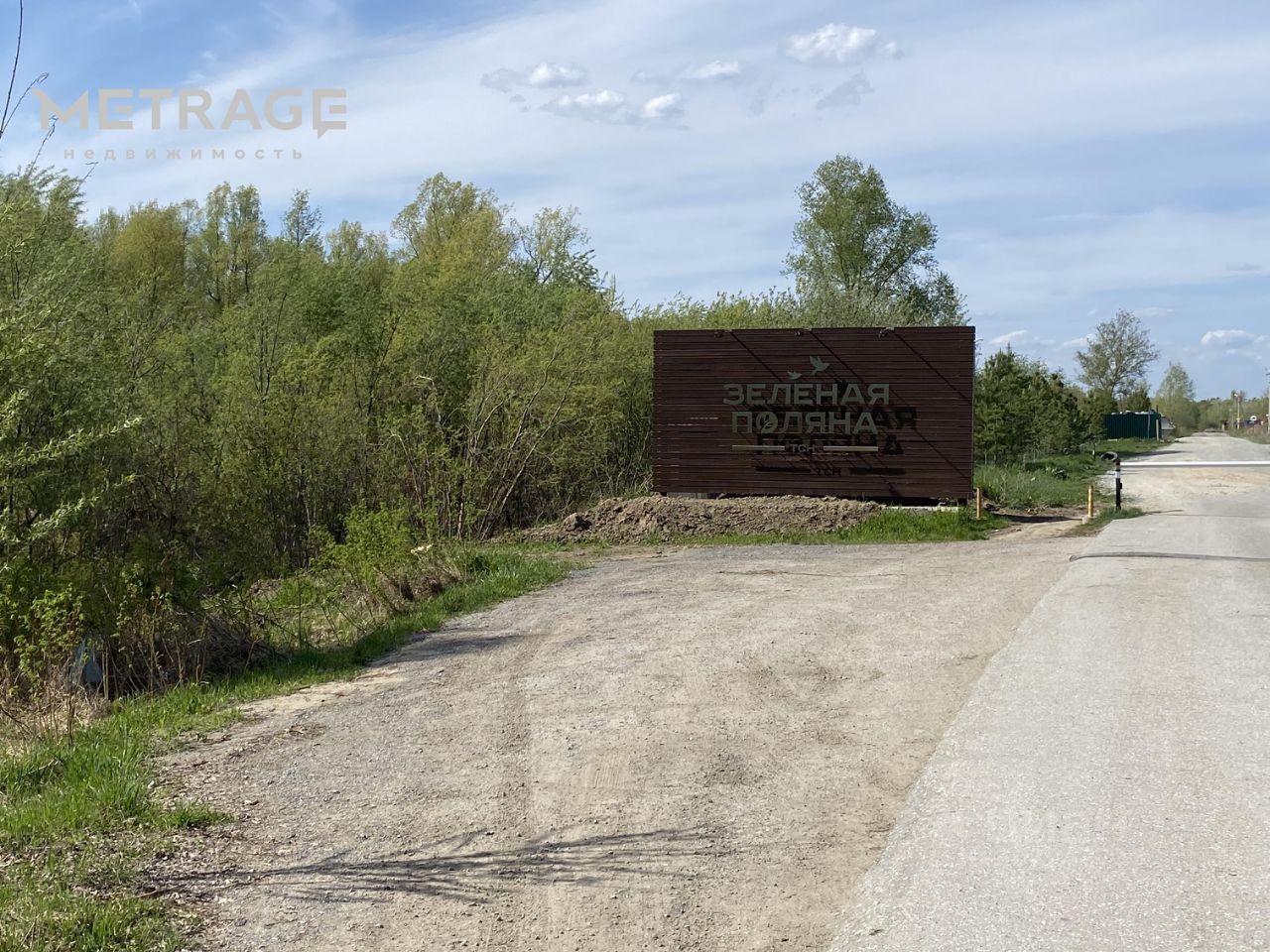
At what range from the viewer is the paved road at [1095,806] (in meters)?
4.48

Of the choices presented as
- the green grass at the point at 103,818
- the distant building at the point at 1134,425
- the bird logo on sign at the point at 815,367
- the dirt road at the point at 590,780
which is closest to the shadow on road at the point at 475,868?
the dirt road at the point at 590,780

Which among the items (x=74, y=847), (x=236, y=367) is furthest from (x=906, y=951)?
(x=236, y=367)

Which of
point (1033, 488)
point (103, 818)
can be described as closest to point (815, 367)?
point (1033, 488)

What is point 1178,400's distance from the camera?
412ft

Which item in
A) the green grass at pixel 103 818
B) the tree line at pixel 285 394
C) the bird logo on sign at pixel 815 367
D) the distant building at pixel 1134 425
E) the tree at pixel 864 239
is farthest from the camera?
the distant building at pixel 1134 425

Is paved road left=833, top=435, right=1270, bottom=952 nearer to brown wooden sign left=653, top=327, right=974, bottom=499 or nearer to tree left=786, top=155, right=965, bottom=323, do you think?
brown wooden sign left=653, top=327, right=974, bottom=499

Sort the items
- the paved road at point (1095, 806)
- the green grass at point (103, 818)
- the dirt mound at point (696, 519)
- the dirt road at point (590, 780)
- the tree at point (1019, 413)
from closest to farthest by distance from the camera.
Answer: the paved road at point (1095, 806), the green grass at point (103, 818), the dirt road at point (590, 780), the dirt mound at point (696, 519), the tree at point (1019, 413)

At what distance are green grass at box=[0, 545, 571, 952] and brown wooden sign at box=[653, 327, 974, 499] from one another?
47.2 ft

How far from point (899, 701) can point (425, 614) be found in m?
6.05

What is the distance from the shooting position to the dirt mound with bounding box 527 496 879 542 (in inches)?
845

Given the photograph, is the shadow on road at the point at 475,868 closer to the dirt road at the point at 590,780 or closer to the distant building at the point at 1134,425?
the dirt road at the point at 590,780

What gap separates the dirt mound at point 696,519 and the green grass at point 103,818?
11167 millimetres

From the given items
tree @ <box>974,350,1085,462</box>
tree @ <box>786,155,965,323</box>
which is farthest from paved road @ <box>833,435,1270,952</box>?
tree @ <box>786,155,965,323</box>

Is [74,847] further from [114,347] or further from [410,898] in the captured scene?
[114,347]
